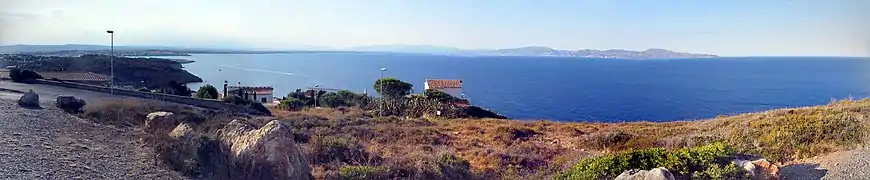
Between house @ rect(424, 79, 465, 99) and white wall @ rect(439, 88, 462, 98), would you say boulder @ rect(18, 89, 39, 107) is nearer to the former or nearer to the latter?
house @ rect(424, 79, 465, 99)

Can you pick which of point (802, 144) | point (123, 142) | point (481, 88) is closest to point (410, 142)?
point (123, 142)

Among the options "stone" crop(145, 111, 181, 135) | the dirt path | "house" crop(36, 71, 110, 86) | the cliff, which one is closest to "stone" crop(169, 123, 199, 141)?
"stone" crop(145, 111, 181, 135)

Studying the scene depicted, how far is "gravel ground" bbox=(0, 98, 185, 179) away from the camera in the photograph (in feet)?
17.1

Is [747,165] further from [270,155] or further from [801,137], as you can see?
[270,155]

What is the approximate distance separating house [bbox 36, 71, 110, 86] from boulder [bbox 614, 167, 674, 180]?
16897 mm

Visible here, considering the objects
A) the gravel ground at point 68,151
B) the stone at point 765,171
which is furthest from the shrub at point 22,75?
the stone at point 765,171

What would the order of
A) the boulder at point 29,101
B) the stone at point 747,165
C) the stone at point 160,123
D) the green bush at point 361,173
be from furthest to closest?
the boulder at point 29,101, the stone at point 160,123, the green bush at point 361,173, the stone at point 747,165

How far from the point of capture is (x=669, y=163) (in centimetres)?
582

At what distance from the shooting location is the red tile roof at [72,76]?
17.2 metres

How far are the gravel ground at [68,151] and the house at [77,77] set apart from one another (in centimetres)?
1069

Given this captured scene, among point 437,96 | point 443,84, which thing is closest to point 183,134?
point 437,96

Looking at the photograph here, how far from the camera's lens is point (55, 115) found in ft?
27.0

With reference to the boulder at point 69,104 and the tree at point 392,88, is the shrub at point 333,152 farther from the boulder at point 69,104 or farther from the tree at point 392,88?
the tree at point 392,88

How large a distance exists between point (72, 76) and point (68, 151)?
46.6ft
